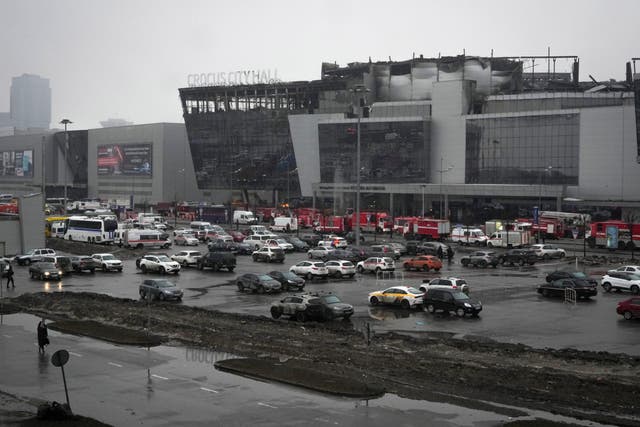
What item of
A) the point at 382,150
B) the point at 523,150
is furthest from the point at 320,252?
the point at 382,150

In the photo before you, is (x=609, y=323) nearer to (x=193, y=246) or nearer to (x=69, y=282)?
(x=69, y=282)

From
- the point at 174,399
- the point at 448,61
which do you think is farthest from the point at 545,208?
the point at 174,399

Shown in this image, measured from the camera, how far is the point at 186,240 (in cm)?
7856

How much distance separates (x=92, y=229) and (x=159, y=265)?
92.0 ft

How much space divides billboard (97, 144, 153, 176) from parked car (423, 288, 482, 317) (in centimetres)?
12921

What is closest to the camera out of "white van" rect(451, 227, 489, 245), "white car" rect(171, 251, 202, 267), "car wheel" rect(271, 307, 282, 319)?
"car wheel" rect(271, 307, 282, 319)

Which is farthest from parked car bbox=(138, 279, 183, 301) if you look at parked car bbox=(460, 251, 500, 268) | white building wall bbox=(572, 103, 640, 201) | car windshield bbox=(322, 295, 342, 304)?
white building wall bbox=(572, 103, 640, 201)

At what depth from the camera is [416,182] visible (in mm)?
122438

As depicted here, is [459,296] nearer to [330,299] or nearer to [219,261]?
[330,299]

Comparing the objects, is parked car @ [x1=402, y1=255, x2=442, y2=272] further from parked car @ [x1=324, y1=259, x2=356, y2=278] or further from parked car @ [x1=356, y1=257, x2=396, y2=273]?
parked car @ [x1=324, y1=259, x2=356, y2=278]

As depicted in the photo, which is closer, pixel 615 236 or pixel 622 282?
pixel 622 282

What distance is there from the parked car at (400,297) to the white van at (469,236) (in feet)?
138

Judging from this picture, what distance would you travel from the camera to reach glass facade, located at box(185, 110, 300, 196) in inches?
5600

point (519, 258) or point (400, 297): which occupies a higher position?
point (400, 297)
